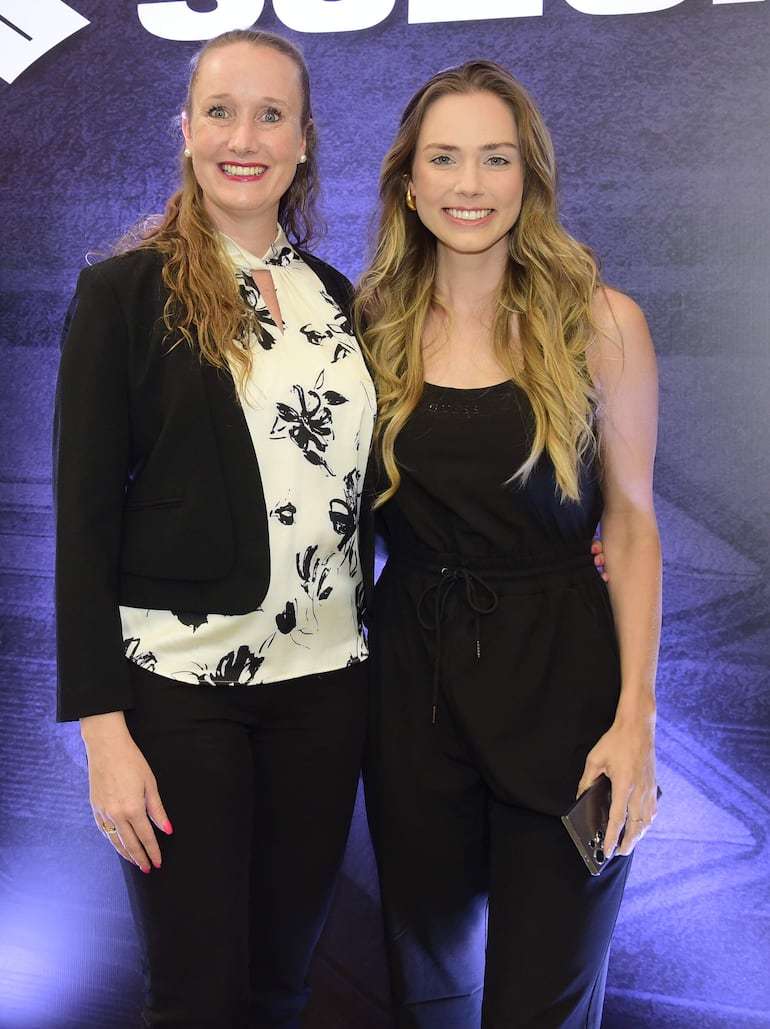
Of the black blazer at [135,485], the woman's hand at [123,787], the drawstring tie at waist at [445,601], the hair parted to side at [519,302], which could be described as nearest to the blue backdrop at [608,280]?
the hair parted to side at [519,302]

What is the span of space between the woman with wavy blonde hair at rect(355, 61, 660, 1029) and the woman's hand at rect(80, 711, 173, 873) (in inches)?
16.8

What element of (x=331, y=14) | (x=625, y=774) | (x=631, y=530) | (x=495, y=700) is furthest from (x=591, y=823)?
(x=331, y=14)

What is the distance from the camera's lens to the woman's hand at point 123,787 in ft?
5.25

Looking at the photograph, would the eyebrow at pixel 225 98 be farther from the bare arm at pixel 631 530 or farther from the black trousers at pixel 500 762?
the black trousers at pixel 500 762

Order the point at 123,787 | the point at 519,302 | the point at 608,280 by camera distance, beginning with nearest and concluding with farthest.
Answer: the point at 123,787 → the point at 519,302 → the point at 608,280

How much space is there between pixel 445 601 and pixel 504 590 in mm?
102

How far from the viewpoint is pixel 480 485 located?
1.77 metres

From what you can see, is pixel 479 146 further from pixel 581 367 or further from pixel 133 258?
pixel 133 258

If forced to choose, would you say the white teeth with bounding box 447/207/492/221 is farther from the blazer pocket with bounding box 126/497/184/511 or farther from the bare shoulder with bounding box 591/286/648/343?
the blazer pocket with bounding box 126/497/184/511

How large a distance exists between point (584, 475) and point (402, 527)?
0.33 metres

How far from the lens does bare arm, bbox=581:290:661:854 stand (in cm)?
176

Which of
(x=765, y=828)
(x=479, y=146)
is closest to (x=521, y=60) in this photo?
(x=479, y=146)

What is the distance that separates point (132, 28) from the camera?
245cm

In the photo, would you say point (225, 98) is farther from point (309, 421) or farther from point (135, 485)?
point (135, 485)
